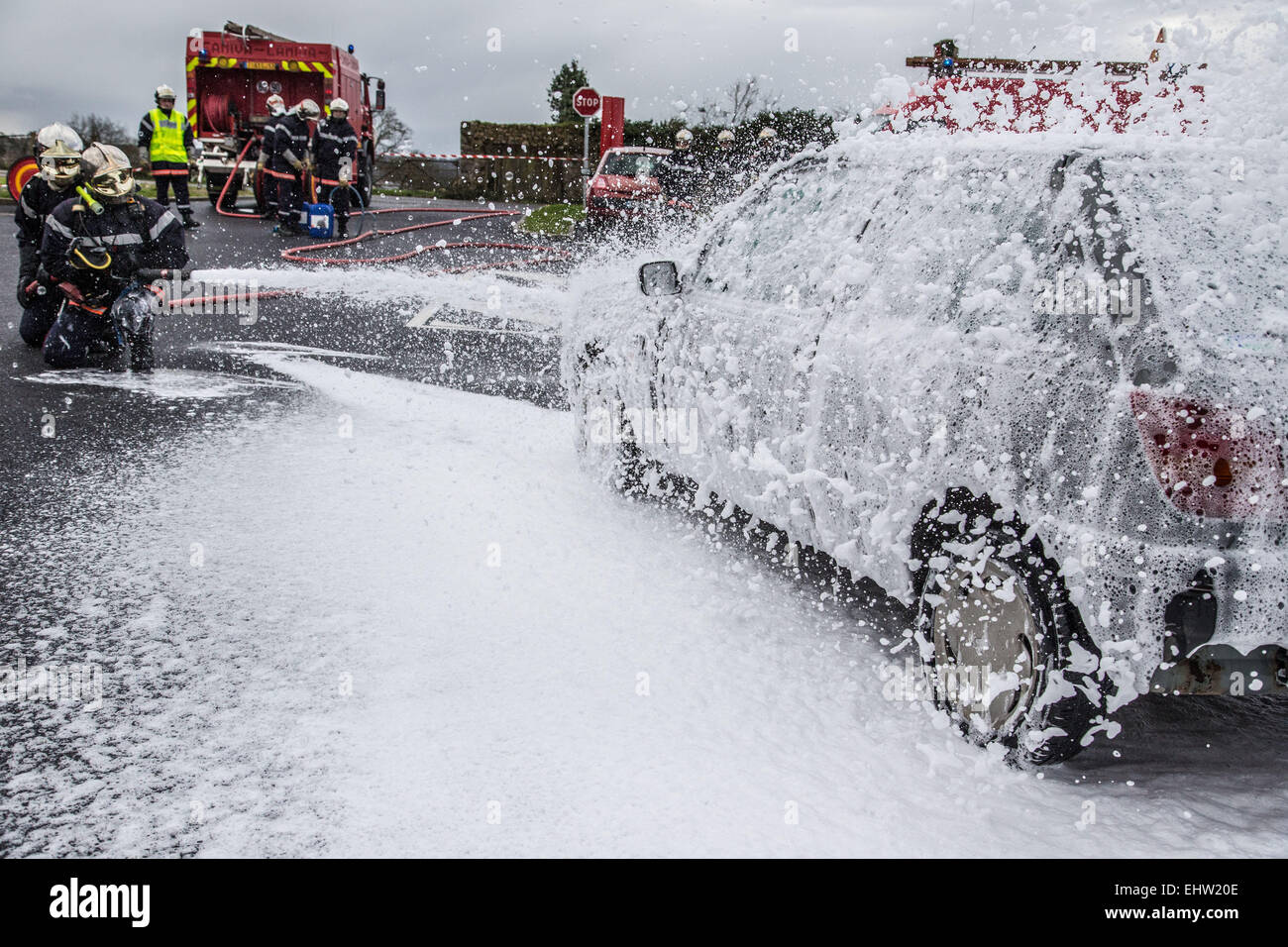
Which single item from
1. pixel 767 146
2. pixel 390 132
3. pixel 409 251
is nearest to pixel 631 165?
pixel 767 146

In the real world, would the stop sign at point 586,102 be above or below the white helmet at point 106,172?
above

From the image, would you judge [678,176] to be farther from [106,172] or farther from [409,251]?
[106,172]

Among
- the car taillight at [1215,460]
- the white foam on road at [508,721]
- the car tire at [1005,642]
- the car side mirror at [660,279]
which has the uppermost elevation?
the car side mirror at [660,279]

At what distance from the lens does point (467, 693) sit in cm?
345

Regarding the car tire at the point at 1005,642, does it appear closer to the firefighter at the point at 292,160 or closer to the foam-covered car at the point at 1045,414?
the foam-covered car at the point at 1045,414

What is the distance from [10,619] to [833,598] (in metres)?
3.08

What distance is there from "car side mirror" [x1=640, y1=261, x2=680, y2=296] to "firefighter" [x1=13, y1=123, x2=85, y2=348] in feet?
16.2

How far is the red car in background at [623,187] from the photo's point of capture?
18.0m

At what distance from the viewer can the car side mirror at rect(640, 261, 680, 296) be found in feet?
15.8

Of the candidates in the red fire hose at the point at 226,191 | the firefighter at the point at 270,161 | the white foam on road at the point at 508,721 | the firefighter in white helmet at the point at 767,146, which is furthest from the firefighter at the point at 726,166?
the white foam on road at the point at 508,721

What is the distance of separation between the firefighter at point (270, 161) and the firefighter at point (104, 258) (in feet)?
32.4

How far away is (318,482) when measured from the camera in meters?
5.55
